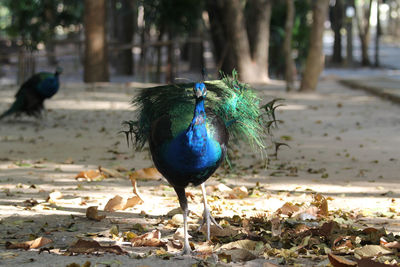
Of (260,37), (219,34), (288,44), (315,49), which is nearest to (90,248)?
(315,49)

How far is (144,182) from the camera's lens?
256 inches

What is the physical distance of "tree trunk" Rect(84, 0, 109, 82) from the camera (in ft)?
50.0

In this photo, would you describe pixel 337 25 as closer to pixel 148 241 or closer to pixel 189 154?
pixel 148 241

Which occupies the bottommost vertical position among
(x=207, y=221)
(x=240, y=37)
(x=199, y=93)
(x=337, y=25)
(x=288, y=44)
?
(x=207, y=221)

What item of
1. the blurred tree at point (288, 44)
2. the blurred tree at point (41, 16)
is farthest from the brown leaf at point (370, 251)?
the blurred tree at point (41, 16)

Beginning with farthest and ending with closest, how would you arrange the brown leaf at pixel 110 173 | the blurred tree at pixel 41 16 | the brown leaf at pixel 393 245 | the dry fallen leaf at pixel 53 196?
the blurred tree at pixel 41 16 < the brown leaf at pixel 110 173 < the dry fallen leaf at pixel 53 196 < the brown leaf at pixel 393 245

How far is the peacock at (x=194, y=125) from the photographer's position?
3912 millimetres

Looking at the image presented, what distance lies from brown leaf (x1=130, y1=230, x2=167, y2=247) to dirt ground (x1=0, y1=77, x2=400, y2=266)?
67 mm

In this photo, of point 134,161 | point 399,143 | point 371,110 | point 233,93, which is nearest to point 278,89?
point 371,110

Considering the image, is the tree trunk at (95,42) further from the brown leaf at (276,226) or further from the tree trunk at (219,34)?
the brown leaf at (276,226)

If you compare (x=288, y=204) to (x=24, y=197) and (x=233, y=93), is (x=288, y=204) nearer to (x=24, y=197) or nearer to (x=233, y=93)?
(x=233, y=93)

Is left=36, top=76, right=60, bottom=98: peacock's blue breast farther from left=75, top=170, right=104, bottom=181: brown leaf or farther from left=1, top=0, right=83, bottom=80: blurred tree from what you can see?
left=1, top=0, right=83, bottom=80: blurred tree

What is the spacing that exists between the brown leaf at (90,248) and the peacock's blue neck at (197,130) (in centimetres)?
80

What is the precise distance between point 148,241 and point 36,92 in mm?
6516
